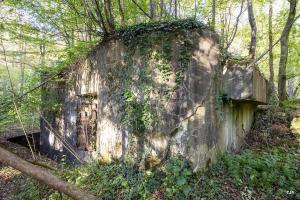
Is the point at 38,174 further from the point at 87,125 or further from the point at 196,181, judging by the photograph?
the point at 87,125

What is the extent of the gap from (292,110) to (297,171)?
4139mm

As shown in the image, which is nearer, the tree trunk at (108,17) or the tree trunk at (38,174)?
the tree trunk at (38,174)

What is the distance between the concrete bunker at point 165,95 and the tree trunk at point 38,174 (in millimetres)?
1513

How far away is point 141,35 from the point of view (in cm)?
543

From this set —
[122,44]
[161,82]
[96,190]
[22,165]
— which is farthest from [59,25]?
[22,165]

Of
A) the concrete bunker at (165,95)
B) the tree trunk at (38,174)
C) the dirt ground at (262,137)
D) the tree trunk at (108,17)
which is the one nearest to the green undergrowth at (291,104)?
the dirt ground at (262,137)

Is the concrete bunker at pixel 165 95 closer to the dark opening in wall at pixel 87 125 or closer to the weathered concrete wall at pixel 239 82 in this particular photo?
the weathered concrete wall at pixel 239 82

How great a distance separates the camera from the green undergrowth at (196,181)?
15.2ft

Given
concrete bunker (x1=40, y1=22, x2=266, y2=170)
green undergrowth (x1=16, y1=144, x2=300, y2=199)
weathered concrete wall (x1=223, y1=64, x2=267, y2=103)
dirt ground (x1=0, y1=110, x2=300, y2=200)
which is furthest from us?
dirt ground (x1=0, y1=110, x2=300, y2=200)

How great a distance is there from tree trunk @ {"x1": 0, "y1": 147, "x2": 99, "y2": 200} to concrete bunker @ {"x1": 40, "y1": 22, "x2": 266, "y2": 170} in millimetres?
1513

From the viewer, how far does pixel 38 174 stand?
9.82 feet

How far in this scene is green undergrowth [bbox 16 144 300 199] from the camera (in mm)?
4625

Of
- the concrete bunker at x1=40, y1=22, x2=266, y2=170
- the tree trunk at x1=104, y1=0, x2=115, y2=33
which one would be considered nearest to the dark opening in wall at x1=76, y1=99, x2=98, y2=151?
the concrete bunker at x1=40, y1=22, x2=266, y2=170

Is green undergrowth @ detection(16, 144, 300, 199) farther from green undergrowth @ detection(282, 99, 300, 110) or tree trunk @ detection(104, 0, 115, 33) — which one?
green undergrowth @ detection(282, 99, 300, 110)
